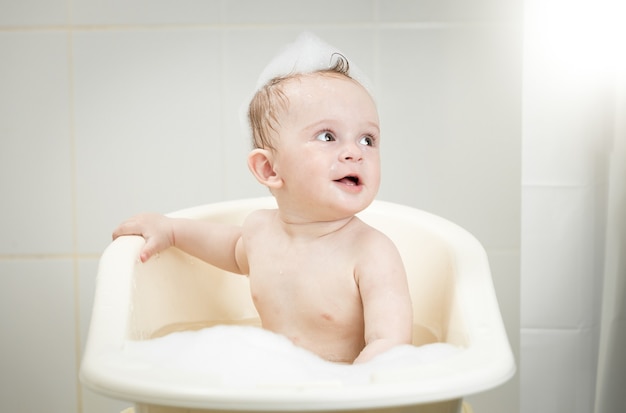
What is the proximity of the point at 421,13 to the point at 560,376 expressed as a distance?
0.76 m

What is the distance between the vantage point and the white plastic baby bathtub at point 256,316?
0.71m

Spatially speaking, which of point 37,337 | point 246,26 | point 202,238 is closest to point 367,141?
point 202,238

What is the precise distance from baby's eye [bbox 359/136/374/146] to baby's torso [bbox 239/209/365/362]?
145 mm

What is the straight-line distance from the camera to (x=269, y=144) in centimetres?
115

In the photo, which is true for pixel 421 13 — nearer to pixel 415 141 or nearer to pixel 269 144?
pixel 415 141

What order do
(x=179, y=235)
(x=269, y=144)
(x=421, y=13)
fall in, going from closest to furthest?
1. (x=269, y=144)
2. (x=179, y=235)
3. (x=421, y=13)

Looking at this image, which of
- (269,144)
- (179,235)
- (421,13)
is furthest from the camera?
(421,13)

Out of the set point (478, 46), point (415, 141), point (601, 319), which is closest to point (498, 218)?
point (415, 141)

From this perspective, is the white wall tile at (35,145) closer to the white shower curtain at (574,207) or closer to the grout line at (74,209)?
the grout line at (74,209)

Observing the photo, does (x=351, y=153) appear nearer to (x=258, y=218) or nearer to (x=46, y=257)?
(x=258, y=218)

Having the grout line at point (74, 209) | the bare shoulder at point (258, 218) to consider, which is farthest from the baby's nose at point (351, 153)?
the grout line at point (74, 209)

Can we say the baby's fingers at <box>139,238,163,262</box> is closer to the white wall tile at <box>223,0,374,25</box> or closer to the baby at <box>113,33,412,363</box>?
the baby at <box>113,33,412,363</box>

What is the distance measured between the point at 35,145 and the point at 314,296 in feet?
2.69

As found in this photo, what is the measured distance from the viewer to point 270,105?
1.14 m
